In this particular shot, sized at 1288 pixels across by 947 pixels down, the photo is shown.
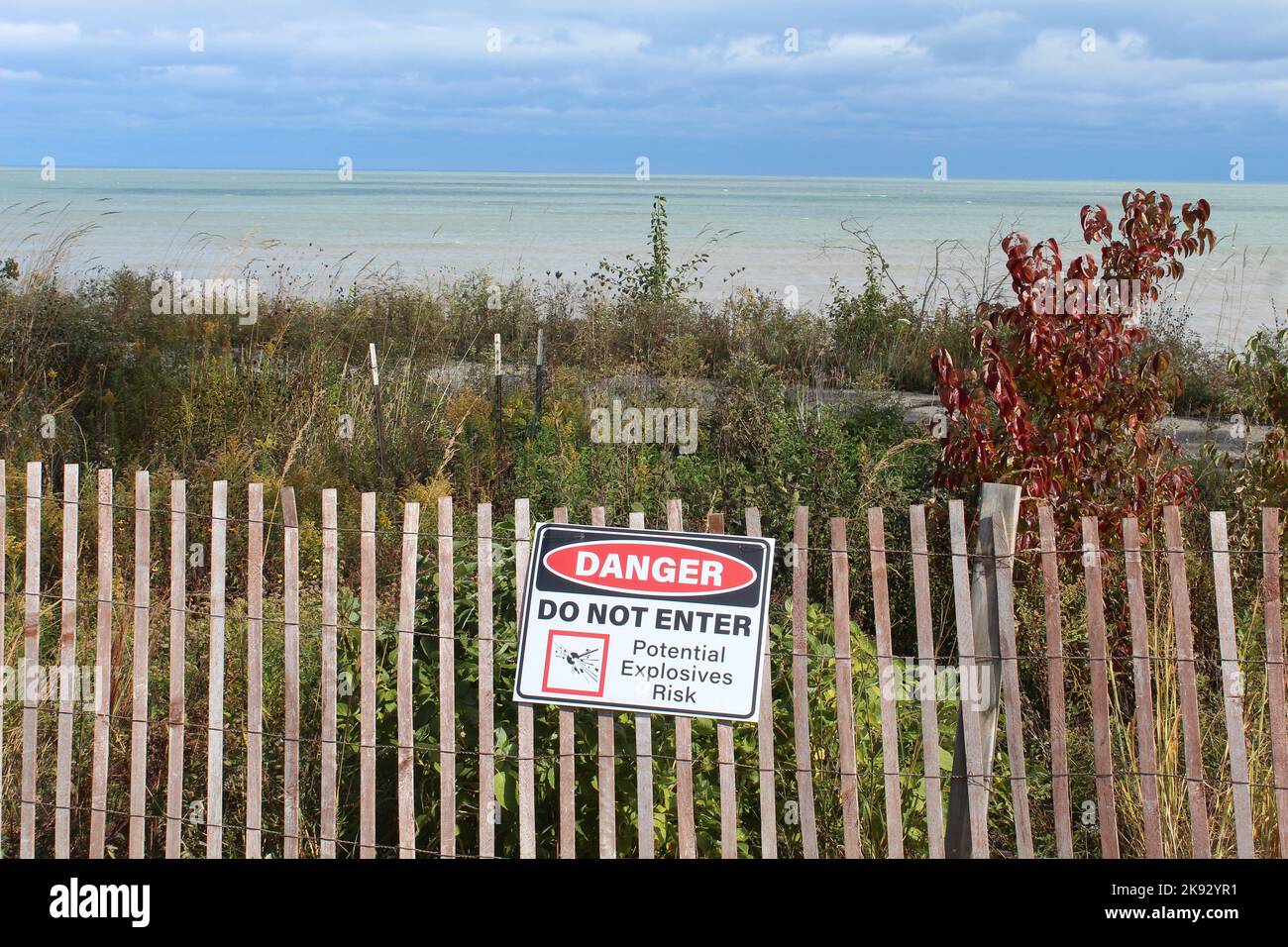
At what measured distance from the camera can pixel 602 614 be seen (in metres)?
3.48

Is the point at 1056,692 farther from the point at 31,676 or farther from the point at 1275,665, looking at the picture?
the point at 31,676

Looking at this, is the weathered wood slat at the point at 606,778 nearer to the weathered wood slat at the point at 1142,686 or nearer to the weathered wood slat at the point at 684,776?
the weathered wood slat at the point at 684,776

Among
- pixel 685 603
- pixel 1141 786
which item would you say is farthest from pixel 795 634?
pixel 1141 786

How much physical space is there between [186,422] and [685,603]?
5.28m

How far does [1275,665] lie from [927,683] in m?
1.04

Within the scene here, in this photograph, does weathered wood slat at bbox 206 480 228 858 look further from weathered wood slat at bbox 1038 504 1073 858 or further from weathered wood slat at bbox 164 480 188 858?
weathered wood slat at bbox 1038 504 1073 858

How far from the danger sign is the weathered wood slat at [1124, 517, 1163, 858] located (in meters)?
1.04

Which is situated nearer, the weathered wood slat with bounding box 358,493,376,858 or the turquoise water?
the weathered wood slat with bounding box 358,493,376,858

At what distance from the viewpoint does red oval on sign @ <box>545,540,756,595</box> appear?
3.46 metres

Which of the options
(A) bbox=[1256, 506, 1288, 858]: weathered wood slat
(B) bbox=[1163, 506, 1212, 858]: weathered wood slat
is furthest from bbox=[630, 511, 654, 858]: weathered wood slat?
(A) bbox=[1256, 506, 1288, 858]: weathered wood slat

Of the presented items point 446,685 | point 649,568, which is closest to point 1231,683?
point 649,568

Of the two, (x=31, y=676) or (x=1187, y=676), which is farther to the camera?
(x=31, y=676)

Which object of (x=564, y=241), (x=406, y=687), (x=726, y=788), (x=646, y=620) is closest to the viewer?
(x=646, y=620)

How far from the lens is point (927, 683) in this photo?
3479 mm
